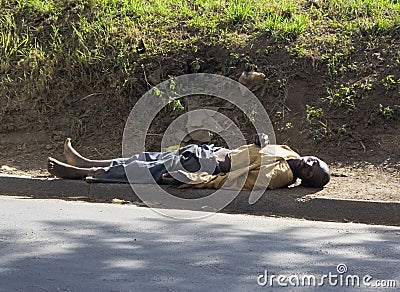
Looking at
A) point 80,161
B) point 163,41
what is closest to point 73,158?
point 80,161

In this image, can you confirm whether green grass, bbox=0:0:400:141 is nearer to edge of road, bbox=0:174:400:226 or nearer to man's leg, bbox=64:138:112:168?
man's leg, bbox=64:138:112:168

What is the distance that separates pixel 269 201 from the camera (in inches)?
277

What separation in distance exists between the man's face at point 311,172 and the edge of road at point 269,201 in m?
0.11

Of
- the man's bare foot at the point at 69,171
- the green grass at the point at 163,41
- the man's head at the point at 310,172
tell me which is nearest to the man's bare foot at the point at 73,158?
the man's bare foot at the point at 69,171

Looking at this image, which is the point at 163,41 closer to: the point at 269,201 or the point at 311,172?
the point at 311,172

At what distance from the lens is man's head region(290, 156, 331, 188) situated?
7301 millimetres

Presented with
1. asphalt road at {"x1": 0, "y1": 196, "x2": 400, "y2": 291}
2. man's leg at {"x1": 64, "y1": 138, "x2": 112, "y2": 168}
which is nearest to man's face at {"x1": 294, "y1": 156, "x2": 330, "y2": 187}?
asphalt road at {"x1": 0, "y1": 196, "x2": 400, "y2": 291}

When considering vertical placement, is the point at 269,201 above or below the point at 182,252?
above

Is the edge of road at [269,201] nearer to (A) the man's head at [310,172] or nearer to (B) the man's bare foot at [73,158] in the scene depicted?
(A) the man's head at [310,172]

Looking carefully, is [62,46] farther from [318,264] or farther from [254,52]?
[318,264]

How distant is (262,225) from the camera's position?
6.20 meters

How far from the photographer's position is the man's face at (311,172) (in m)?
7.30

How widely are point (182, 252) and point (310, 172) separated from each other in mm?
2658

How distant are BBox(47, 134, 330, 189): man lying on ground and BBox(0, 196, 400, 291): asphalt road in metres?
0.66
